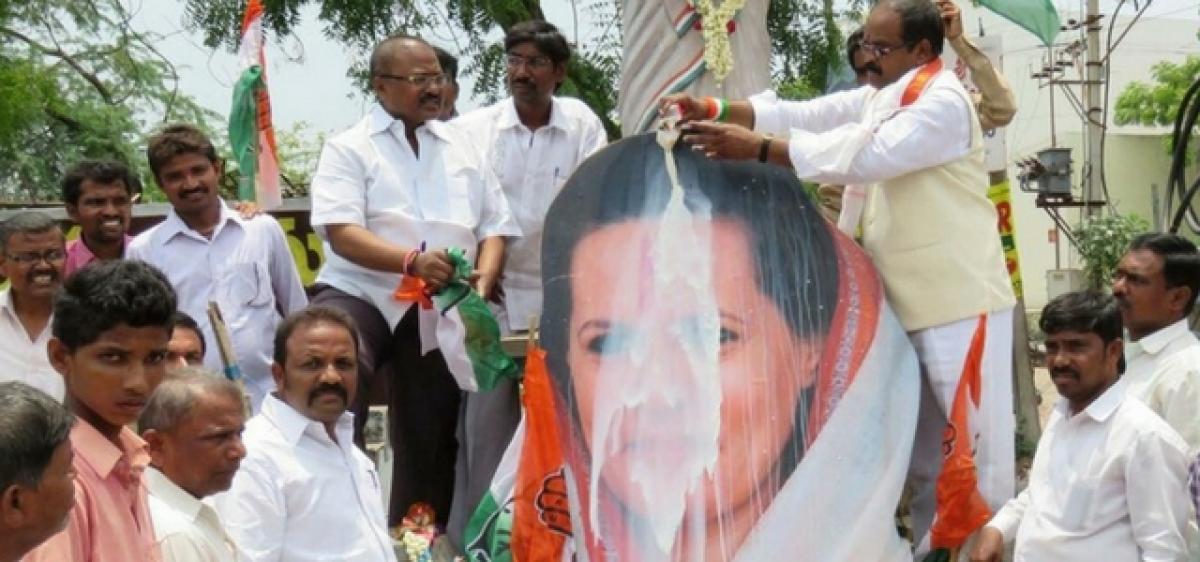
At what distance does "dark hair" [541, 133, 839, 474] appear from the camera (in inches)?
193

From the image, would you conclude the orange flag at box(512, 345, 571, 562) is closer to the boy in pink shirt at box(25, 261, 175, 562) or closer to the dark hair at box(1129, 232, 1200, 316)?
the boy in pink shirt at box(25, 261, 175, 562)

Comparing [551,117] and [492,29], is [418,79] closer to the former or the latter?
[551,117]

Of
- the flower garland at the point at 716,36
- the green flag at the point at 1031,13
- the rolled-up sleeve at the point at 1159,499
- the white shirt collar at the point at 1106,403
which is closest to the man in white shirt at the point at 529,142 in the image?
the flower garland at the point at 716,36

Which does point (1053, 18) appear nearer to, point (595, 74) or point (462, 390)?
point (595, 74)

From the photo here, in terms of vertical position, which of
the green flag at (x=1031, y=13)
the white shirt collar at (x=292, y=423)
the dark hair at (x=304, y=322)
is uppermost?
the green flag at (x=1031, y=13)

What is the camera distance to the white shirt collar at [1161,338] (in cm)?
538

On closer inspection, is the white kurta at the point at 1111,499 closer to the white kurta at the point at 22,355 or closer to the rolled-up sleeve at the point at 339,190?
the rolled-up sleeve at the point at 339,190

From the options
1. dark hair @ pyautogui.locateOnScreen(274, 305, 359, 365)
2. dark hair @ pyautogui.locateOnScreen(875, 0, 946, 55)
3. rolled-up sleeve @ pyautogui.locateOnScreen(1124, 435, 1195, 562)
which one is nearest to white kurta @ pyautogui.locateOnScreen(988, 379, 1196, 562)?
rolled-up sleeve @ pyautogui.locateOnScreen(1124, 435, 1195, 562)

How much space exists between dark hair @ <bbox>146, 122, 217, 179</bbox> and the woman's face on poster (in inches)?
56.5

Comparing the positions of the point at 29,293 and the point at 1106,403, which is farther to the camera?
the point at 29,293

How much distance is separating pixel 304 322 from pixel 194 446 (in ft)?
2.91

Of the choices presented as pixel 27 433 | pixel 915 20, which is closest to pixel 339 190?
pixel 915 20

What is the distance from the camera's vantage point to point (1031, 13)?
10.1 meters

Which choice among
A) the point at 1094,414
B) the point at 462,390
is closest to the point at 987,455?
the point at 1094,414
